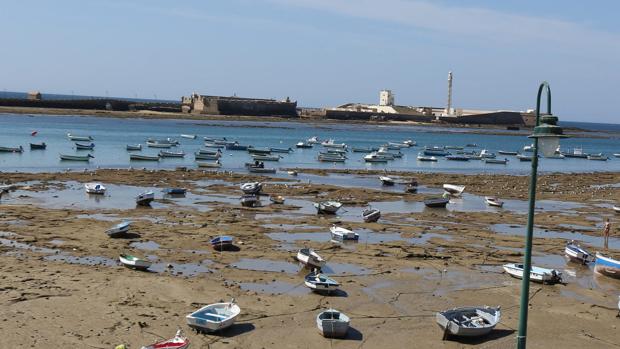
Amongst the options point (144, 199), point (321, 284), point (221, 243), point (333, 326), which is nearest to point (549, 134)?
point (333, 326)

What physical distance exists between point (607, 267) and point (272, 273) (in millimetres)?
11934

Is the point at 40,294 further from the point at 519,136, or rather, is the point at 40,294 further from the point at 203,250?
the point at 519,136

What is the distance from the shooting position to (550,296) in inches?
884

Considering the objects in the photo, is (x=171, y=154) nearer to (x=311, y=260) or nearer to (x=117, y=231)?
(x=117, y=231)

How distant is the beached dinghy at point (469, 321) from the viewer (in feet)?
58.8

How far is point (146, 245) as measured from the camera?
26.8 metres

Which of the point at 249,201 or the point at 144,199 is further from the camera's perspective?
the point at 249,201

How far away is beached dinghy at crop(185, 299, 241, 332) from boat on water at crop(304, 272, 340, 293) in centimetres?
345

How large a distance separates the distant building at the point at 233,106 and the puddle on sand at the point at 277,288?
468ft

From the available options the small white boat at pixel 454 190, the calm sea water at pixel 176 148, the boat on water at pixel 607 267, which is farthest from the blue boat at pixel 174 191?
the boat on water at pixel 607 267

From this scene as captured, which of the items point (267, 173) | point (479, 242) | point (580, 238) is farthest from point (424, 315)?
point (267, 173)

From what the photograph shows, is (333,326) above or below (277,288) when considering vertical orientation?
above

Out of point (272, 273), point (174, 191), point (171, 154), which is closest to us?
point (272, 273)

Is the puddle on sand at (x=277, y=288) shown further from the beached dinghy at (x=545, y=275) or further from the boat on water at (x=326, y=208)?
the boat on water at (x=326, y=208)
